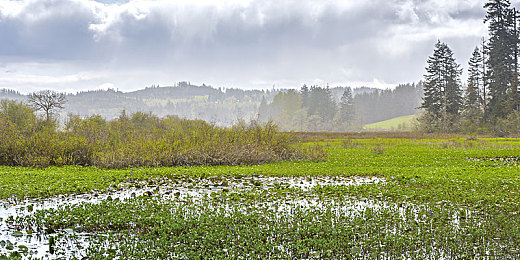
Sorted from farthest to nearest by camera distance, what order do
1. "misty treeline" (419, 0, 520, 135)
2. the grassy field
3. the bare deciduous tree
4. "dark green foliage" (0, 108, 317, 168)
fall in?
"misty treeline" (419, 0, 520, 135), the bare deciduous tree, "dark green foliage" (0, 108, 317, 168), the grassy field

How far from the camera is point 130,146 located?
2200 centimetres

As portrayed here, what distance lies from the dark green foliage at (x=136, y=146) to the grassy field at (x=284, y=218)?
4.89 metres

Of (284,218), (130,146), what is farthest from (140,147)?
(284,218)

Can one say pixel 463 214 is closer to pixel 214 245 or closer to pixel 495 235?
pixel 495 235

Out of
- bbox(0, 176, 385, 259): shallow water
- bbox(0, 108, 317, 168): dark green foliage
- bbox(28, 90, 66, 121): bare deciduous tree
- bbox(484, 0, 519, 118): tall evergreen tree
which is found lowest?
bbox(0, 176, 385, 259): shallow water

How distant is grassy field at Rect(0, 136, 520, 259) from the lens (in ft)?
24.2

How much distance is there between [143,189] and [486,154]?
22588mm

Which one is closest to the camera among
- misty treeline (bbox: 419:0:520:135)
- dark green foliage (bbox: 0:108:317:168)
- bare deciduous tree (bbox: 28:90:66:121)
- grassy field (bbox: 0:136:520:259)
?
grassy field (bbox: 0:136:520:259)

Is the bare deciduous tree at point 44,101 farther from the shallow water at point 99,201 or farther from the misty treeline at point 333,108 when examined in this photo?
the misty treeline at point 333,108

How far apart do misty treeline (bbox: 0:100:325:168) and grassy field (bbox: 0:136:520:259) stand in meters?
4.95

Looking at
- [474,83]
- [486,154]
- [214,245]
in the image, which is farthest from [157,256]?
[474,83]

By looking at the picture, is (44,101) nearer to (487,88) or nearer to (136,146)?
(136,146)

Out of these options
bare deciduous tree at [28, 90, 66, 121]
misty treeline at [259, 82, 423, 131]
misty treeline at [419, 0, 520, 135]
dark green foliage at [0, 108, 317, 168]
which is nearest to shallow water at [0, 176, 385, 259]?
dark green foliage at [0, 108, 317, 168]

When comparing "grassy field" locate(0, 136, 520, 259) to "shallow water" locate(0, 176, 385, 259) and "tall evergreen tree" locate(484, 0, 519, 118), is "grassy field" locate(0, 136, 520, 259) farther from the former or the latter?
"tall evergreen tree" locate(484, 0, 519, 118)
